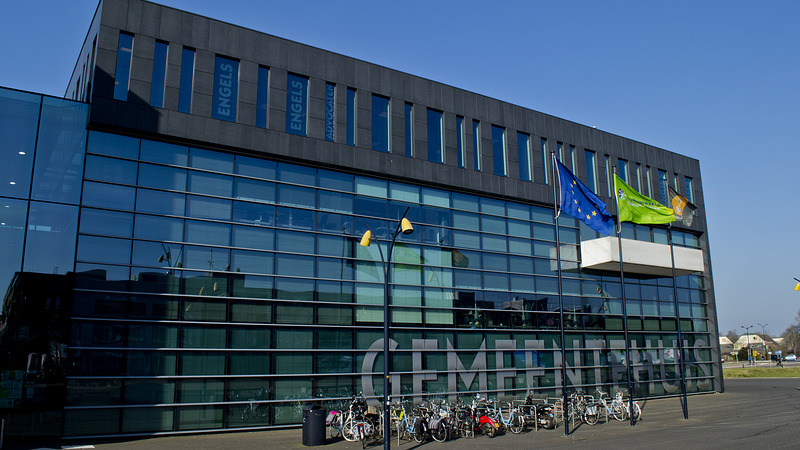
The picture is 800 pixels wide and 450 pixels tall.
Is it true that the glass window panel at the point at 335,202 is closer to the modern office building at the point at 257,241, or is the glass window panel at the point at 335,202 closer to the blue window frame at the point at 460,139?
the modern office building at the point at 257,241

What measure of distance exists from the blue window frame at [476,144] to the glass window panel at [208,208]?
12.2 m

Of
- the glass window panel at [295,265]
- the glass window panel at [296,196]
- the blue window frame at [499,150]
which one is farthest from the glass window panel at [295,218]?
the blue window frame at [499,150]

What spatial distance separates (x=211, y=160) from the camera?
71.7 feet

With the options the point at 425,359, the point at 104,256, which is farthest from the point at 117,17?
the point at 425,359

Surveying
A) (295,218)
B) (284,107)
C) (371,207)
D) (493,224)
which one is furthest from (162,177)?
(493,224)

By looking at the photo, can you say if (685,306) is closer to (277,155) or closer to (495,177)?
(495,177)

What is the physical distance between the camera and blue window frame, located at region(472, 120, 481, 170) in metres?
28.7

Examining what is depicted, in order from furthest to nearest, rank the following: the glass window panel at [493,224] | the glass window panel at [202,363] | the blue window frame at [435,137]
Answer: the glass window panel at [493,224]
the blue window frame at [435,137]
the glass window panel at [202,363]

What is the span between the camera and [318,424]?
18297 millimetres

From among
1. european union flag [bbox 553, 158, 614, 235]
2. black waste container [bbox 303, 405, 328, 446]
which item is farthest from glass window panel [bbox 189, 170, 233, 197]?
european union flag [bbox 553, 158, 614, 235]

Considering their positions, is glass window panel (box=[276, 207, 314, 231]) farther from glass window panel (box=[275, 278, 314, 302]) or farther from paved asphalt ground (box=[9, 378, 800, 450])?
paved asphalt ground (box=[9, 378, 800, 450])

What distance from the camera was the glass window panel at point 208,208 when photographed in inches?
835

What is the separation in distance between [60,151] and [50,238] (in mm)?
2941

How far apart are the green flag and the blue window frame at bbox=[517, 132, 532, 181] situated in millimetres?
5572
